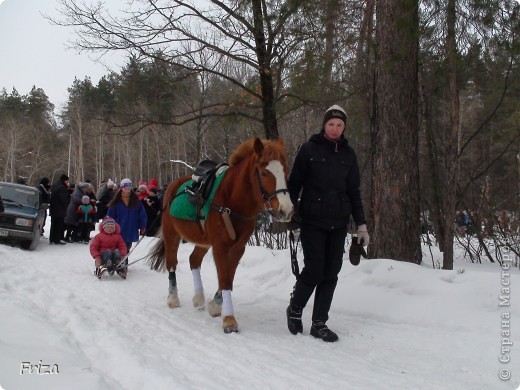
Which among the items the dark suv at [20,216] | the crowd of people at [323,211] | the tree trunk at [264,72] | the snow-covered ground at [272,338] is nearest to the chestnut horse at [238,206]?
the crowd of people at [323,211]

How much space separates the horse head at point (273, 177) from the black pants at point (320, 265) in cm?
47

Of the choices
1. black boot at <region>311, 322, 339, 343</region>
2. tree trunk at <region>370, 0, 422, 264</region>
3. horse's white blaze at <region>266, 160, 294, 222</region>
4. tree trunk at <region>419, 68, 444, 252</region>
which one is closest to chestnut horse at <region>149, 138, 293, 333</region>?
horse's white blaze at <region>266, 160, 294, 222</region>

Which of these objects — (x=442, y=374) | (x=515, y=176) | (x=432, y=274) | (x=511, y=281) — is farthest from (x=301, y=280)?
(x=515, y=176)

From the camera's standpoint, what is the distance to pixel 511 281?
4.43 m

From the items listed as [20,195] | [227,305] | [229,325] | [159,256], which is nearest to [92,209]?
[20,195]

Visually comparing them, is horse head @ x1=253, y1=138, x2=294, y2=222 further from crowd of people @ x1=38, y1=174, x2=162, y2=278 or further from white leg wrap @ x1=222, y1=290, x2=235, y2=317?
crowd of people @ x1=38, y1=174, x2=162, y2=278

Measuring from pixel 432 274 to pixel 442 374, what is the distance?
1985mm

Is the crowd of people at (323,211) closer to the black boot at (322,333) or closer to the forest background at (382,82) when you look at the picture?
the black boot at (322,333)

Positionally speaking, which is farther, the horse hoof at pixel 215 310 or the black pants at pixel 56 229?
the black pants at pixel 56 229

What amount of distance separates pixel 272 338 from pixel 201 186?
1.92 m

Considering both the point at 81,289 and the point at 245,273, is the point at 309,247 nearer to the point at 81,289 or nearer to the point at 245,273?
the point at 245,273

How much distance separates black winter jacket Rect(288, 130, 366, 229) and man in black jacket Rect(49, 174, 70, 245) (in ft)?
34.6

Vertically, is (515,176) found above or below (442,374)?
above

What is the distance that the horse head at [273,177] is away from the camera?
3.74 meters
